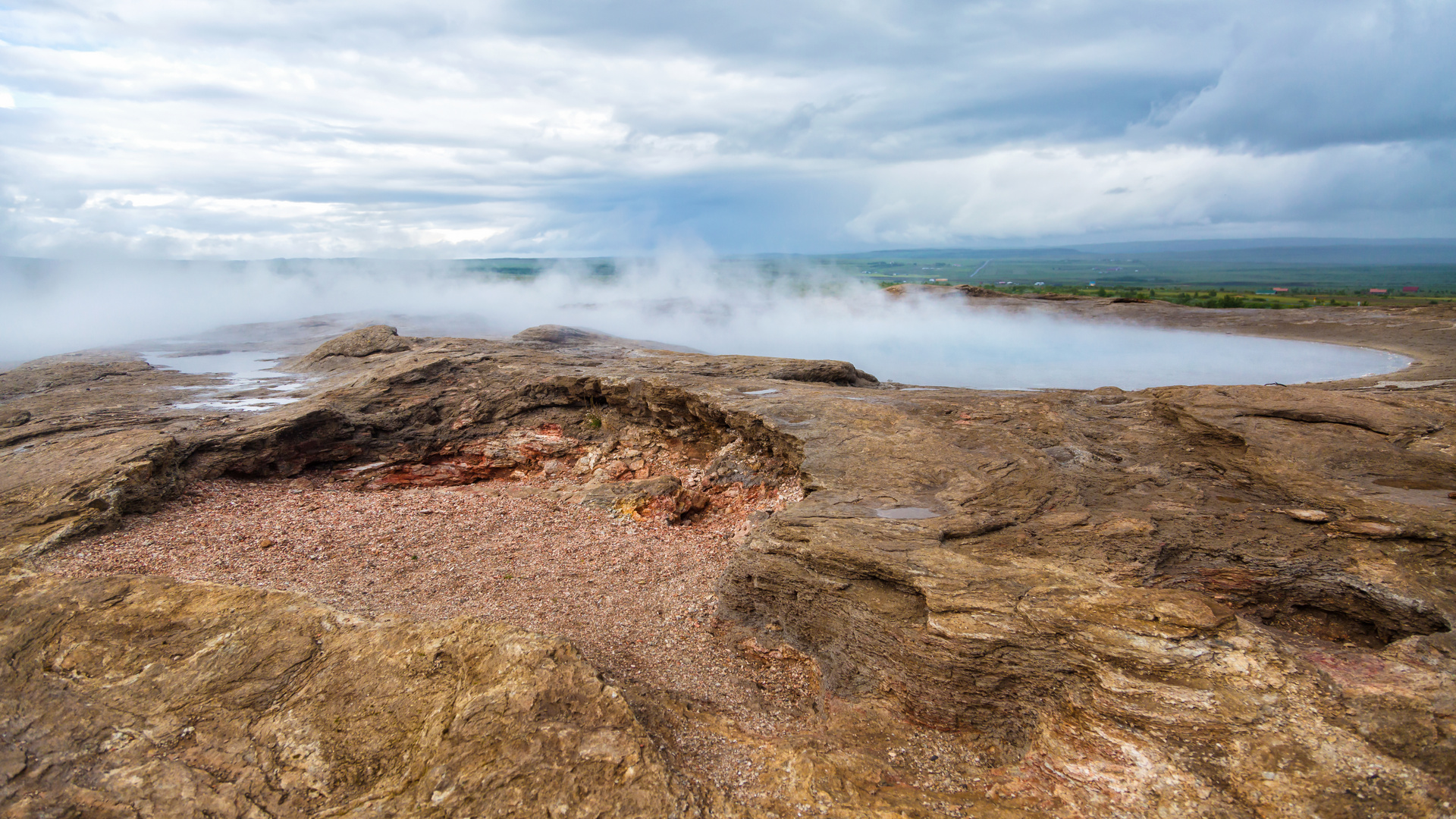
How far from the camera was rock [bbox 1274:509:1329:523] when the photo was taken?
6134mm

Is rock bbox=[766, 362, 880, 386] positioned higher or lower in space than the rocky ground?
higher

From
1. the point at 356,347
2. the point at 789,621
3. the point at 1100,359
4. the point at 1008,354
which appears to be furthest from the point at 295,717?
the point at 1100,359

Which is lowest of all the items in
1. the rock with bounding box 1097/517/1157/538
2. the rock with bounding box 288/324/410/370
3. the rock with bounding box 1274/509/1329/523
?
the rock with bounding box 1097/517/1157/538

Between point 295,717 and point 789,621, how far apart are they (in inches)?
161

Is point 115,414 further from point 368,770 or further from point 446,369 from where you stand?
point 368,770

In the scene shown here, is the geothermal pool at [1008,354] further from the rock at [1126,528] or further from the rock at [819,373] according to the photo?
the rock at [1126,528]

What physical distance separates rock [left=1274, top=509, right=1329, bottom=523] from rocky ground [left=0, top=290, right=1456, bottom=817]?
32 mm

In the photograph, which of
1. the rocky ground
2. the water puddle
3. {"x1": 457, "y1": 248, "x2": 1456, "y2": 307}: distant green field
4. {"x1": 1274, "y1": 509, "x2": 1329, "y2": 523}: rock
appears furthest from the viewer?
{"x1": 457, "y1": 248, "x2": 1456, "y2": 307}: distant green field

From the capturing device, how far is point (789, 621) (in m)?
6.82

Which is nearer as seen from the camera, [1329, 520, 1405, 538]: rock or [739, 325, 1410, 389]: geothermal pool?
[1329, 520, 1405, 538]: rock

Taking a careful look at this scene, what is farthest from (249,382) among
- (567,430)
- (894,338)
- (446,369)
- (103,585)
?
(894,338)

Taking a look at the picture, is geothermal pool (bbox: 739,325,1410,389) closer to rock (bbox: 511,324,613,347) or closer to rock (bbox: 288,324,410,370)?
rock (bbox: 511,324,613,347)

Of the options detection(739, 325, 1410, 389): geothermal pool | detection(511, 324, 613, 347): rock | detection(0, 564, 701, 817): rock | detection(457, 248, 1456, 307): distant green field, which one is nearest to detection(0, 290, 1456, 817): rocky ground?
Result: detection(0, 564, 701, 817): rock

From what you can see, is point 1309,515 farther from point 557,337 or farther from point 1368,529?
point 557,337
